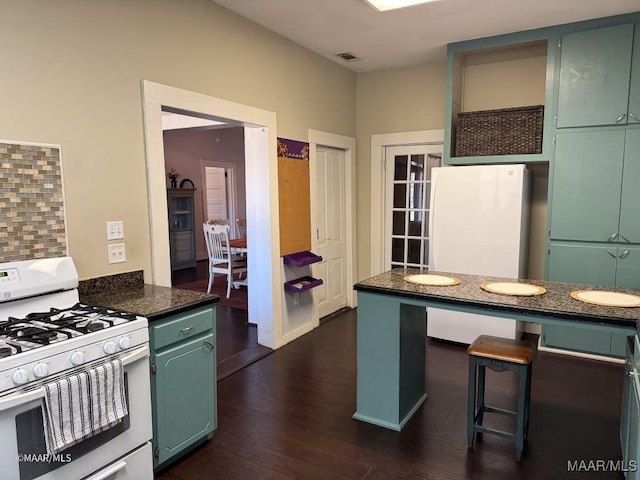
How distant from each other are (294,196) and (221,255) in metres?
2.35

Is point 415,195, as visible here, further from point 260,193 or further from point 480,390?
point 480,390

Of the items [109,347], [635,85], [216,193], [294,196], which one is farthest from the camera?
[216,193]

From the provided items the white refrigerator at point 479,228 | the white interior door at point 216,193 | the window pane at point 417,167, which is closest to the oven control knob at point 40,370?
the white refrigerator at point 479,228

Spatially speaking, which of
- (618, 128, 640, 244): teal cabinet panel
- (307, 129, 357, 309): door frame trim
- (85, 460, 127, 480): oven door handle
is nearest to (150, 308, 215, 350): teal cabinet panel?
(85, 460, 127, 480): oven door handle

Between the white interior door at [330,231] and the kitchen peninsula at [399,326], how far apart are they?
186 centimetres

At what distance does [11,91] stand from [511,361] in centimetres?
284

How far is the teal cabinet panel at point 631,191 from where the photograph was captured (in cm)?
341

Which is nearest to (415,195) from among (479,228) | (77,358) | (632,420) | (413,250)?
(413,250)

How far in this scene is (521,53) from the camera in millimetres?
4117

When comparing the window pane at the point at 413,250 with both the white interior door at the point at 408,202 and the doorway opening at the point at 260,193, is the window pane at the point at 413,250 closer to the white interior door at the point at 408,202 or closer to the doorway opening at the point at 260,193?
the white interior door at the point at 408,202

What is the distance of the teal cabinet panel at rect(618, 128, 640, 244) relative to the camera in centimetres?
341

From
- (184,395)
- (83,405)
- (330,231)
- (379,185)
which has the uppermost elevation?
(379,185)

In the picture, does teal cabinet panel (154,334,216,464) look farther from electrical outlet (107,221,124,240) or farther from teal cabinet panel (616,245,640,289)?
teal cabinet panel (616,245,640,289)

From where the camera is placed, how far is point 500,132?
12.7ft
